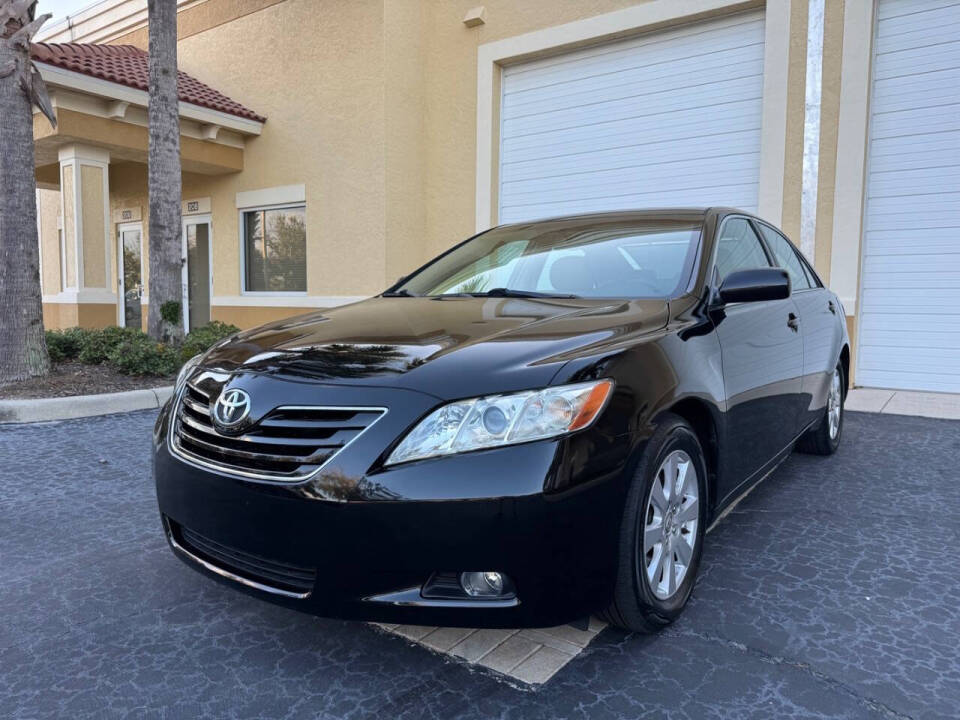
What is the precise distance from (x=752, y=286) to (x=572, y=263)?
2.78 ft

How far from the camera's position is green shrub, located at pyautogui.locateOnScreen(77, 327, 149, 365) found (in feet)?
23.9

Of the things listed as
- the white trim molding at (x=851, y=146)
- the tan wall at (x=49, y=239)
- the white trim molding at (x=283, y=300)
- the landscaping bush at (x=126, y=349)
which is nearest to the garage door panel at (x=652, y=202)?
the white trim molding at (x=851, y=146)

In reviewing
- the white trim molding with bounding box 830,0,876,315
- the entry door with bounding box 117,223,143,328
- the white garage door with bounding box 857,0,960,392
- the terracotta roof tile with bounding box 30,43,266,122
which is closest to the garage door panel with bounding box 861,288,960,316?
the white garage door with bounding box 857,0,960,392

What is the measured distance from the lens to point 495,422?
1.82 metres

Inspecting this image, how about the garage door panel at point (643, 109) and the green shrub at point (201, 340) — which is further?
the garage door panel at point (643, 109)

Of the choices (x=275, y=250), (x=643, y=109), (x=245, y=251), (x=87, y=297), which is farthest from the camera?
(x=245, y=251)

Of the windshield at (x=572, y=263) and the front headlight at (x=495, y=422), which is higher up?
the windshield at (x=572, y=263)

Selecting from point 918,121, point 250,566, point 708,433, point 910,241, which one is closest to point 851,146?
point 918,121

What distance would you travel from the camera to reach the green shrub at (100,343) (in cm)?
728

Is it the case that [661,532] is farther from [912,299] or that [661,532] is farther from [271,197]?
[271,197]

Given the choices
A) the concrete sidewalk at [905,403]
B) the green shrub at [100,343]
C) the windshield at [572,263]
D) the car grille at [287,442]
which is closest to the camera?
the car grille at [287,442]

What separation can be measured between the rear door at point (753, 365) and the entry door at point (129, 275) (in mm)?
13134

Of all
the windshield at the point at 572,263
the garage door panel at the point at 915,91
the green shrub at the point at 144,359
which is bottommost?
the green shrub at the point at 144,359

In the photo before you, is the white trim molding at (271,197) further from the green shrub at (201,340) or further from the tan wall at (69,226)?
the green shrub at (201,340)
